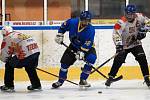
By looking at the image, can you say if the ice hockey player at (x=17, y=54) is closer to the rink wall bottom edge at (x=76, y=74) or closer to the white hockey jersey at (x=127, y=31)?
the white hockey jersey at (x=127, y=31)

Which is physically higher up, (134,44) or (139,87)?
(134,44)

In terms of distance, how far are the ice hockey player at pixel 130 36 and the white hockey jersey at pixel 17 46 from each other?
107 centimetres

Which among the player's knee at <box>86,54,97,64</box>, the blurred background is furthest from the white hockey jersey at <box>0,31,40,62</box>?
the blurred background

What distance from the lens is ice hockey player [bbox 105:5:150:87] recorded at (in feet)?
22.0

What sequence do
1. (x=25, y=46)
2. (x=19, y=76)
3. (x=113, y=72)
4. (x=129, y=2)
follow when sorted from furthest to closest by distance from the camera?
(x=129, y=2) < (x=19, y=76) < (x=113, y=72) < (x=25, y=46)

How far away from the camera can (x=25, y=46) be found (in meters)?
6.48

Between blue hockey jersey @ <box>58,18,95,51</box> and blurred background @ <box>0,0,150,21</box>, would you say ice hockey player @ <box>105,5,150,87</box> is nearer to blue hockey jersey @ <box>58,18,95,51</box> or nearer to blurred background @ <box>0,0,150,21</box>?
blue hockey jersey @ <box>58,18,95,51</box>

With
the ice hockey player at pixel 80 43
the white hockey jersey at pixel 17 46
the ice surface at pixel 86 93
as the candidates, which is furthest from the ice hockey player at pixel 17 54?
the ice hockey player at pixel 80 43

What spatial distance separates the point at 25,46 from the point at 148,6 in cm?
485

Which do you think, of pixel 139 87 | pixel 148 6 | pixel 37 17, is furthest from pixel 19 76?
pixel 148 6

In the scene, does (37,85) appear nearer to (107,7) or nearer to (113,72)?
(113,72)

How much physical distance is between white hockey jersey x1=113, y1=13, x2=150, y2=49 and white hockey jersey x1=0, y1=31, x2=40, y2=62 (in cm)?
106

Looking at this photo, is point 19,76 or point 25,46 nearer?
point 25,46

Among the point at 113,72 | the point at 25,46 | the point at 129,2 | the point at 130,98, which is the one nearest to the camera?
the point at 130,98
